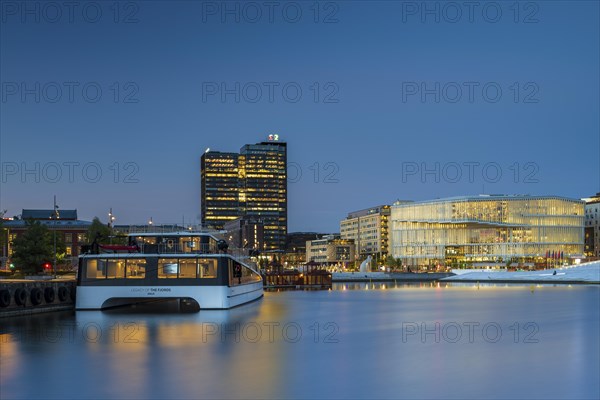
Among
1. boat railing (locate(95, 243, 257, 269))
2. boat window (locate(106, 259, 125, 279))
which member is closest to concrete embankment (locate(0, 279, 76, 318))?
boat window (locate(106, 259, 125, 279))

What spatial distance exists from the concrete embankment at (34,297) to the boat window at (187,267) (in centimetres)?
1022

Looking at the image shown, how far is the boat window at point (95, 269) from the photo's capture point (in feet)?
184

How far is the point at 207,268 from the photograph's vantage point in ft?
186

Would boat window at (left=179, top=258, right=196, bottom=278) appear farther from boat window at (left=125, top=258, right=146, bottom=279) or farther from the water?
the water

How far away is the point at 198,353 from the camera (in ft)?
113

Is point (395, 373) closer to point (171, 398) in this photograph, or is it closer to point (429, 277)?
point (171, 398)

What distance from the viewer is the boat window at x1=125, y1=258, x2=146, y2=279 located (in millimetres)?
55375

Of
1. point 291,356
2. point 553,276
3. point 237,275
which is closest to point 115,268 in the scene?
point 237,275

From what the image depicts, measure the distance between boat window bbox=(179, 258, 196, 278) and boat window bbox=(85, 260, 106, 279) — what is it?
6.11 meters

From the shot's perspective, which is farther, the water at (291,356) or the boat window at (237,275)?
the boat window at (237,275)

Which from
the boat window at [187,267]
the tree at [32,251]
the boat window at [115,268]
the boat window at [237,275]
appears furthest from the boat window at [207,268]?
the tree at [32,251]

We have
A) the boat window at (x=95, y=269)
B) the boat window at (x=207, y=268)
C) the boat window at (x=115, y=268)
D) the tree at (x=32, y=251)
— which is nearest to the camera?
the boat window at (x=115, y=268)

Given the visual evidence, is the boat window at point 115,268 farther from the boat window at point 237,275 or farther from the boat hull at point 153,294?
the boat window at point 237,275

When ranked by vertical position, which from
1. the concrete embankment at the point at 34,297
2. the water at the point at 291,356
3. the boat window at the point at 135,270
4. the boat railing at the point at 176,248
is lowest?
the water at the point at 291,356
